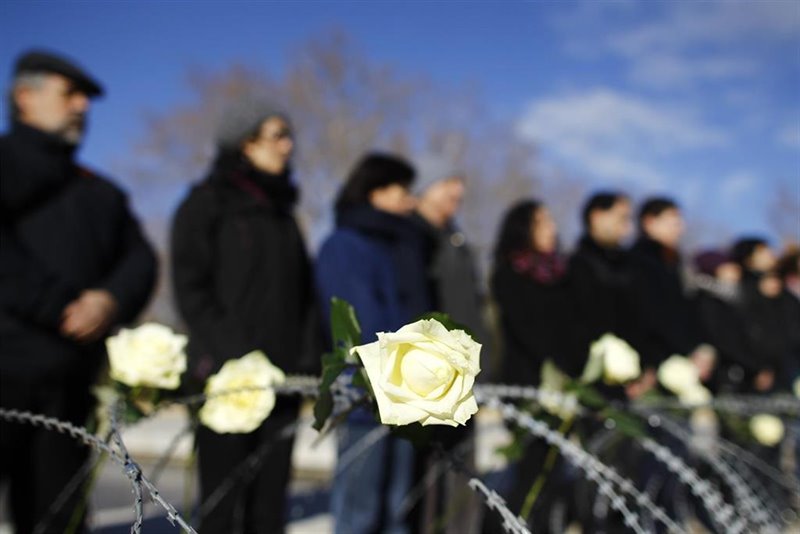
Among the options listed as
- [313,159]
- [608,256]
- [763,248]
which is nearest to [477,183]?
[313,159]

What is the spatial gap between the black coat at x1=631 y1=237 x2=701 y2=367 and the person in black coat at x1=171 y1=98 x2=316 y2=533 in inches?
69.2

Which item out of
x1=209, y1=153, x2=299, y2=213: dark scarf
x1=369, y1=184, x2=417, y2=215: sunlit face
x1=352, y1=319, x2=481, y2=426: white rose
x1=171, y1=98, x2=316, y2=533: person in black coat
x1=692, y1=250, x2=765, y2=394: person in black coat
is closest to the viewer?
x1=352, y1=319, x2=481, y2=426: white rose

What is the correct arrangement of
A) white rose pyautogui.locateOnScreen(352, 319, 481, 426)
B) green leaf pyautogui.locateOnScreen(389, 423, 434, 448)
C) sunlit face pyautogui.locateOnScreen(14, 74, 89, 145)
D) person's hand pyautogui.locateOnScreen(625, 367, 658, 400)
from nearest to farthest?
white rose pyautogui.locateOnScreen(352, 319, 481, 426)
green leaf pyautogui.locateOnScreen(389, 423, 434, 448)
sunlit face pyautogui.locateOnScreen(14, 74, 89, 145)
person's hand pyautogui.locateOnScreen(625, 367, 658, 400)

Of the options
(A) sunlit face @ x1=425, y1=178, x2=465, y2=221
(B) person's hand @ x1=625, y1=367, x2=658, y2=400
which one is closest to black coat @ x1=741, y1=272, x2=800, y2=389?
(B) person's hand @ x1=625, y1=367, x2=658, y2=400

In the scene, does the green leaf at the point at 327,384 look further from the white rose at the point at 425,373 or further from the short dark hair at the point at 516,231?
the short dark hair at the point at 516,231

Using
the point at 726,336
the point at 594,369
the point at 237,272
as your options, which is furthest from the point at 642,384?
the point at 594,369

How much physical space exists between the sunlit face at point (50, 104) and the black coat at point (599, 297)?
81.2 inches

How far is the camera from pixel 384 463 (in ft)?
9.94

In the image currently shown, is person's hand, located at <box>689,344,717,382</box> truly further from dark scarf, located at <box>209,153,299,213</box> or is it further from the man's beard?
the man's beard

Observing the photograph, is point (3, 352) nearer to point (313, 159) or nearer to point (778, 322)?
point (778, 322)

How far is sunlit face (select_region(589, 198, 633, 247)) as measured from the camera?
404cm

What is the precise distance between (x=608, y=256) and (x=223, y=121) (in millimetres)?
1866

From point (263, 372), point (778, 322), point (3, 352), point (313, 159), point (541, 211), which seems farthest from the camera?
point (313, 159)

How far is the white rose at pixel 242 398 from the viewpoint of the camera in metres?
1.66
